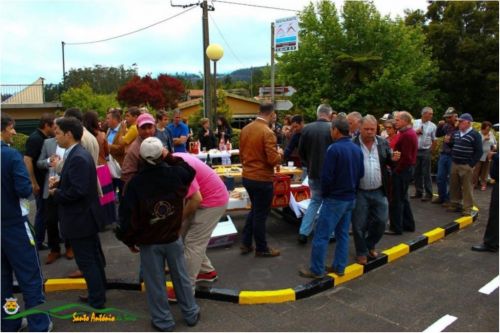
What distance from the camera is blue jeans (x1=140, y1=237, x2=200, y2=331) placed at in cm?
368

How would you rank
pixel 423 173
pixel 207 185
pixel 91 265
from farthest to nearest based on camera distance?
pixel 423 173 < pixel 207 185 < pixel 91 265

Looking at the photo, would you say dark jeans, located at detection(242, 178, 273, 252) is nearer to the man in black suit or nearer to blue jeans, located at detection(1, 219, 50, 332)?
the man in black suit

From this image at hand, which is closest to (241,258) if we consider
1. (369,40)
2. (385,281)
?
(385,281)

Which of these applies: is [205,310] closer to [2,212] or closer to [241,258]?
[241,258]

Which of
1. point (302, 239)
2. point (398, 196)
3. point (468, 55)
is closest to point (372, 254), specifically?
point (302, 239)

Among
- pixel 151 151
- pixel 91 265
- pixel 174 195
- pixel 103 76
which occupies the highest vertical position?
pixel 103 76

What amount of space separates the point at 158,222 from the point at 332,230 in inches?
81.1

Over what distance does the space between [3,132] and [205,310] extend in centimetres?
259

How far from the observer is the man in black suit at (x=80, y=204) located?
385 centimetres

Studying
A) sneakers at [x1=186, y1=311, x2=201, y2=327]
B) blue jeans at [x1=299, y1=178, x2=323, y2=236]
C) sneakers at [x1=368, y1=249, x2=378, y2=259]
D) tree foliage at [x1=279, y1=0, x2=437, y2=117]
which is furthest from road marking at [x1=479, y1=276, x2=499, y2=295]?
tree foliage at [x1=279, y1=0, x2=437, y2=117]

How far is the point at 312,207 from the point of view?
19.4 ft

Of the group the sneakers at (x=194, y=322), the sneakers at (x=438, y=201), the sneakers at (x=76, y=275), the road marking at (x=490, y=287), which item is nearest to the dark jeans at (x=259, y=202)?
the sneakers at (x=194, y=322)

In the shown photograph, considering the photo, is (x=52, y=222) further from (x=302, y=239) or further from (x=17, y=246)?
(x=302, y=239)

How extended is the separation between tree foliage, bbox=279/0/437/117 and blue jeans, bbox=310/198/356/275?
1598 centimetres
